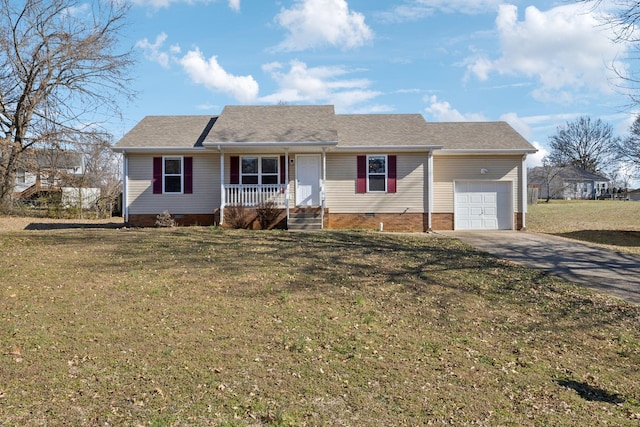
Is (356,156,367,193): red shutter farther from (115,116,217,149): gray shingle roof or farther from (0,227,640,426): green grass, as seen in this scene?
(0,227,640,426): green grass

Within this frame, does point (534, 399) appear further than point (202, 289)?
No

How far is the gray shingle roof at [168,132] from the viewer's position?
17.7m

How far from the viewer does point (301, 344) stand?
5.53 meters

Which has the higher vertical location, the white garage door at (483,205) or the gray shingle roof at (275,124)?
the gray shingle roof at (275,124)

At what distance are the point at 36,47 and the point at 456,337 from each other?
24.0 metres

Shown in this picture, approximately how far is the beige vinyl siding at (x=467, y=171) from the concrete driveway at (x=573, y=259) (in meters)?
2.65

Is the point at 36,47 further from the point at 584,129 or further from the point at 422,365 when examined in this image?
the point at 584,129

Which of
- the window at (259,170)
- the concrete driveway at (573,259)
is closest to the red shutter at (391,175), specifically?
the concrete driveway at (573,259)

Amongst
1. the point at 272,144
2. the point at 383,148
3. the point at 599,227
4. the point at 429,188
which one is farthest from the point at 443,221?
the point at 599,227

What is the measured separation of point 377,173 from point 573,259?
7801 mm

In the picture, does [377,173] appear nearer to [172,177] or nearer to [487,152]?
[487,152]

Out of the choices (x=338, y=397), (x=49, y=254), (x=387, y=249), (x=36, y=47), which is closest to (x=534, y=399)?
(x=338, y=397)

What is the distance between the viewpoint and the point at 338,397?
14.4 feet

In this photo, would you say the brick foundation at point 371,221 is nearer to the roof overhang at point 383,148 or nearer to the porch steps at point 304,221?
the porch steps at point 304,221
